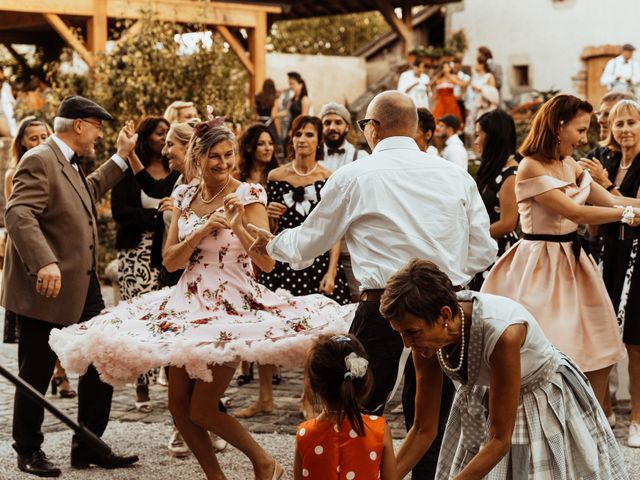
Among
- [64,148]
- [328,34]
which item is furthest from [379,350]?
[328,34]

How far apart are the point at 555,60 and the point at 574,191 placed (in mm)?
20170

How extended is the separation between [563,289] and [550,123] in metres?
0.94

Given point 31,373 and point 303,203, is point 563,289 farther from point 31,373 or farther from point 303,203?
point 31,373

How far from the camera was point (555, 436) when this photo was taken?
→ 381 centimetres

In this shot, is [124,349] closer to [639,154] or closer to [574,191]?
[574,191]

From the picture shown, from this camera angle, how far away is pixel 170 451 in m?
6.22

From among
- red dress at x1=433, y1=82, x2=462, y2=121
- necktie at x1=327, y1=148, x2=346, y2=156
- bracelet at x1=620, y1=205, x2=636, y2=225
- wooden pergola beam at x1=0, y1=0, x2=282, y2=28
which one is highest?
wooden pergola beam at x1=0, y1=0, x2=282, y2=28

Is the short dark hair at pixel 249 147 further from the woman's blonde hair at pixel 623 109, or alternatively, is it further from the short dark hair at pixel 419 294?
the short dark hair at pixel 419 294

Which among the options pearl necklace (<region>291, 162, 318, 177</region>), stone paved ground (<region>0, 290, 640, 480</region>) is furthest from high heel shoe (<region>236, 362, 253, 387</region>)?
pearl necklace (<region>291, 162, 318, 177</region>)

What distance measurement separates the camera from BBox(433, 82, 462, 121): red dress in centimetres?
1975

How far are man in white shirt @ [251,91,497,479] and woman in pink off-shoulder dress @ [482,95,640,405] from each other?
1.41 metres

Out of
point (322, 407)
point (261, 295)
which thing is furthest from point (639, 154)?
point (322, 407)

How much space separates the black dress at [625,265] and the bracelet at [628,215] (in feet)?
2.42

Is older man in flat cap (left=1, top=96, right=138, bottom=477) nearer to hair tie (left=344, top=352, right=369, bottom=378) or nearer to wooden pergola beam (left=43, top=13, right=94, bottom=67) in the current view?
hair tie (left=344, top=352, right=369, bottom=378)
